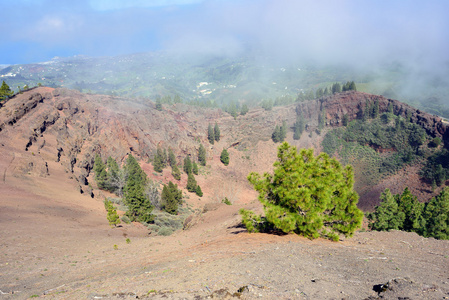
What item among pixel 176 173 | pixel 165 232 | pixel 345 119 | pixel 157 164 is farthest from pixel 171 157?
pixel 345 119

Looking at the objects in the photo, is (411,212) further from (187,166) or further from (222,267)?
(187,166)

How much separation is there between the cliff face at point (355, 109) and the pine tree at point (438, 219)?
5764 cm

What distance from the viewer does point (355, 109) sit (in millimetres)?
98812

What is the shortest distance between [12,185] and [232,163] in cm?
6788

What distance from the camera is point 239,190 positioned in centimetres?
7700

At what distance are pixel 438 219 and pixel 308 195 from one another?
29.7 meters

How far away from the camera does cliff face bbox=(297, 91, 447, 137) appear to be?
7863 cm

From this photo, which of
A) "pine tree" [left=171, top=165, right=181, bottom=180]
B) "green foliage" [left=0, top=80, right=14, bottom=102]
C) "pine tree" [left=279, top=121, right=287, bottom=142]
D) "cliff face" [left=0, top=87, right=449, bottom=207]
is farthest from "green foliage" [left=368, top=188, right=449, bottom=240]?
"green foliage" [left=0, top=80, right=14, bottom=102]

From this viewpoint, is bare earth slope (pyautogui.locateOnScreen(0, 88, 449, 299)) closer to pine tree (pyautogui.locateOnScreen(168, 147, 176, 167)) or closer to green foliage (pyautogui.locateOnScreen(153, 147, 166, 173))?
green foliage (pyautogui.locateOnScreen(153, 147, 166, 173))

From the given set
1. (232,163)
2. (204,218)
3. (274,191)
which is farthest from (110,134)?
(274,191)

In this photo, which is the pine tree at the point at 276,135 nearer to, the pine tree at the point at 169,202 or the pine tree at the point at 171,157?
the pine tree at the point at 171,157

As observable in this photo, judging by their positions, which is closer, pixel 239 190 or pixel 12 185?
pixel 12 185

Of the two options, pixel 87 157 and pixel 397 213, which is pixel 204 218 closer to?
pixel 397 213

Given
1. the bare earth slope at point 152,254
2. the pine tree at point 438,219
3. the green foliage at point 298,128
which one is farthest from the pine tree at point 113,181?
the green foliage at point 298,128
